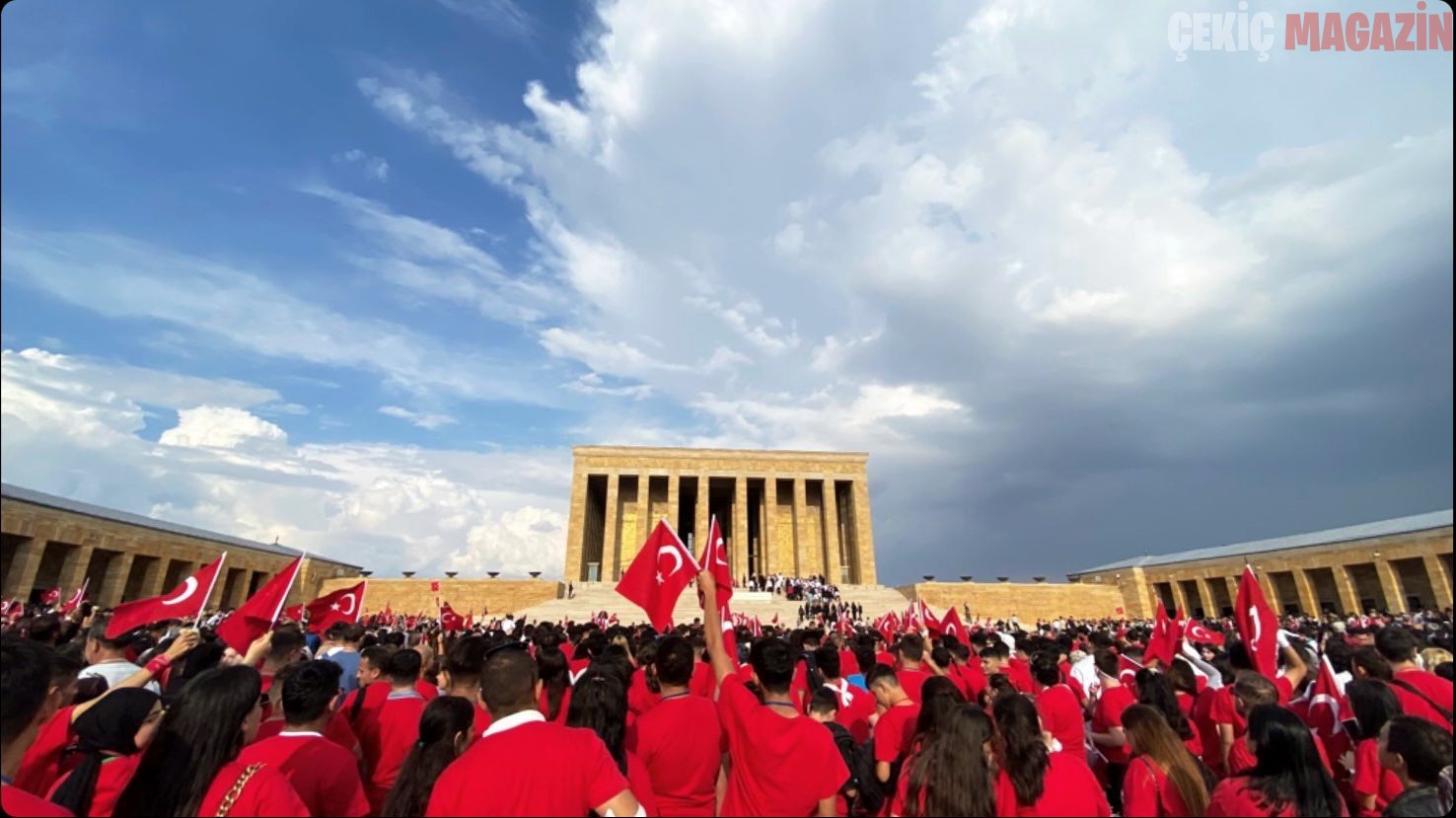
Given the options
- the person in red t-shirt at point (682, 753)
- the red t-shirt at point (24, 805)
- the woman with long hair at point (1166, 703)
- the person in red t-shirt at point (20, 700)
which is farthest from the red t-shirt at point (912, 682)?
the person in red t-shirt at point (20, 700)

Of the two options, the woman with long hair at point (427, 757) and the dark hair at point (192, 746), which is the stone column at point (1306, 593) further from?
the dark hair at point (192, 746)

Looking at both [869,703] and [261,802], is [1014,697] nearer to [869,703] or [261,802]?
[869,703]

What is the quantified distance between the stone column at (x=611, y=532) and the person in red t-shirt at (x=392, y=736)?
38.4m

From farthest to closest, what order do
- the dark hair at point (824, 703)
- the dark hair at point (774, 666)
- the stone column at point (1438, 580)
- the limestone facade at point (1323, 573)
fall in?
the limestone facade at point (1323, 573), the stone column at point (1438, 580), the dark hair at point (824, 703), the dark hair at point (774, 666)

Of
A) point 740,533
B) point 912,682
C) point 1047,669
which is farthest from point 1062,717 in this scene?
point 740,533

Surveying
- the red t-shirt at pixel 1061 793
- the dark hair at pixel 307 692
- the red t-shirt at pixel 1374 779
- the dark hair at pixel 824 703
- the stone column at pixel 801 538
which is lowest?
the red t-shirt at pixel 1374 779

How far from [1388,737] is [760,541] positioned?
43.5 meters

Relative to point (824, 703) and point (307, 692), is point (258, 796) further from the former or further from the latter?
point (824, 703)

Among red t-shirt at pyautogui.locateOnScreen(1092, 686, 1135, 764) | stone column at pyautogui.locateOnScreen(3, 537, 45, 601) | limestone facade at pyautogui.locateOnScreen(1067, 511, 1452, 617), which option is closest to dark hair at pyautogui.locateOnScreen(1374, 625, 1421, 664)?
red t-shirt at pyautogui.locateOnScreen(1092, 686, 1135, 764)

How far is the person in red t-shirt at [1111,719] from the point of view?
209 inches

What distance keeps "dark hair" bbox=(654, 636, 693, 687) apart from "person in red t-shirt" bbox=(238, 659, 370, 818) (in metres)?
1.58

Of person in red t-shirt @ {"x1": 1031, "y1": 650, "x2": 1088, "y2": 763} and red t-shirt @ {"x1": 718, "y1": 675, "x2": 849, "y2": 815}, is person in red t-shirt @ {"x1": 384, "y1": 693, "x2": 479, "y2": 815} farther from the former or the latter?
person in red t-shirt @ {"x1": 1031, "y1": 650, "x2": 1088, "y2": 763}

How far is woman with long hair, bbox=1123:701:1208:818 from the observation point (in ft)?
10.7

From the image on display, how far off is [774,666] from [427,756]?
1.83 metres
